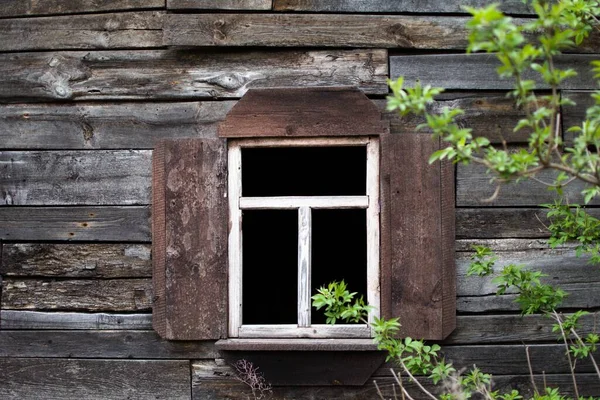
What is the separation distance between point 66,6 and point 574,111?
262 cm

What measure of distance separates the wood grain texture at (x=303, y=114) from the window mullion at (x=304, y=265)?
0.41m

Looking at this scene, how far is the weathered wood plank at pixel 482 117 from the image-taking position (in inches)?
146

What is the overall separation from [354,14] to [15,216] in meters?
1.99

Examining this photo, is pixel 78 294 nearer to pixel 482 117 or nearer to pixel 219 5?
pixel 219 5

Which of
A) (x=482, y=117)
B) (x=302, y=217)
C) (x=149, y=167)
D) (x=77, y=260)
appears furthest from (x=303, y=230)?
(x=77, y=260)

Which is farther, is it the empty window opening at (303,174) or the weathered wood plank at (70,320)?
the empty window opening at (303,174)

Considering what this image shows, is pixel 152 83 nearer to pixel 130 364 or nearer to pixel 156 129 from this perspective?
pixel 156 129

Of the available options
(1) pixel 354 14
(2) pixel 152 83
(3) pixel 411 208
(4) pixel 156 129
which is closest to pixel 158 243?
(4) pixel 156 129

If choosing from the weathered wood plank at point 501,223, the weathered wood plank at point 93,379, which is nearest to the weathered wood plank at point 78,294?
the weathered wood plank at point 93,379

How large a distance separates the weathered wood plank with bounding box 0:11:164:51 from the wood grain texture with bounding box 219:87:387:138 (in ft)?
1.89

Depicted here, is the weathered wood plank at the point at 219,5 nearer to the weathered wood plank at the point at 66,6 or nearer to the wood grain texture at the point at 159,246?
the weathered wood plank at the point at 66,6

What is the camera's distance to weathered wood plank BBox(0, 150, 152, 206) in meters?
3.78

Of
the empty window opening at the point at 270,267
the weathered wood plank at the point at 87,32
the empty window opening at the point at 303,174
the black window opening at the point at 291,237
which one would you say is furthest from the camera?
the empty window opening at the point at 270,267

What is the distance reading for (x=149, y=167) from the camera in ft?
12.4
